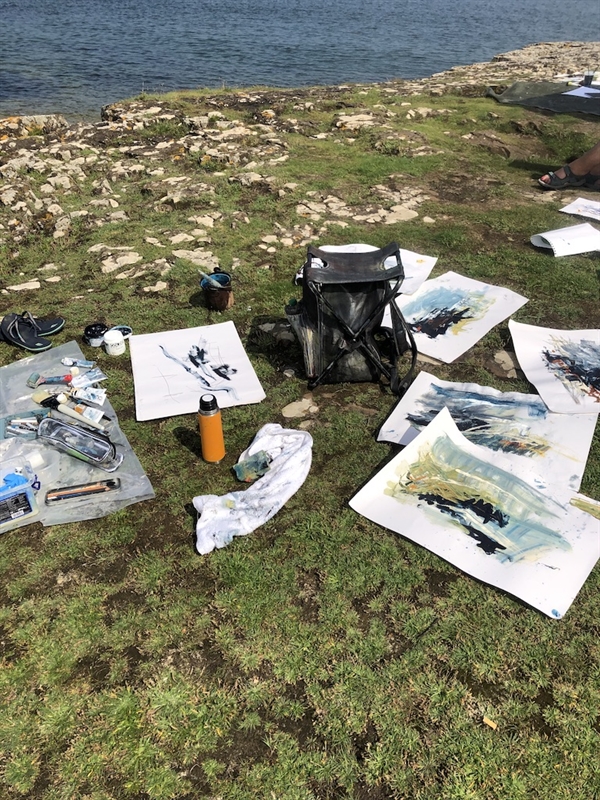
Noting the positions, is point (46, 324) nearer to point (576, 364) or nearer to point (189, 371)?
point (189, 371)

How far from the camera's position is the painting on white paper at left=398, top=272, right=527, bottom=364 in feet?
13.7

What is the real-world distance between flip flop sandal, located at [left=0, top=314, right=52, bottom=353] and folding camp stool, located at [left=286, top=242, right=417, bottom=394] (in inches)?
75.2

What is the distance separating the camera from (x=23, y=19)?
2644cm

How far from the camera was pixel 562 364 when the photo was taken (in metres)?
3.92

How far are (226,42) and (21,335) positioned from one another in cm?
2401

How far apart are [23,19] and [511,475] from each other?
33760mm

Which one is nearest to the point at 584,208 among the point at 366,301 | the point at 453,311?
the point at 453,311

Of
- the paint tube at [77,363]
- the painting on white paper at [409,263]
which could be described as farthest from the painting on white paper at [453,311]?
the paint tube at [77,363]

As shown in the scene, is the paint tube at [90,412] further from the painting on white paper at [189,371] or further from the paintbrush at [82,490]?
the paintbrush at [82,490]

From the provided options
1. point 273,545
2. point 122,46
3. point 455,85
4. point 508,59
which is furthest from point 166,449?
point 122,46

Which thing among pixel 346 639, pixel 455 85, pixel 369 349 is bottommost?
pixel 346 639

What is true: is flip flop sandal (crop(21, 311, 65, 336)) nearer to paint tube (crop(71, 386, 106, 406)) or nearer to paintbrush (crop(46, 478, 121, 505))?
paint tube (crop(71, 386, 106, 406))

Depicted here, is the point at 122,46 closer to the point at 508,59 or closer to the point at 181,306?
the point at 508,59

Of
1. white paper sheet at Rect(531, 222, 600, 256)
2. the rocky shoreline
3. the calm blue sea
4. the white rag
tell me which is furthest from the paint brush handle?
the calm blue sea
